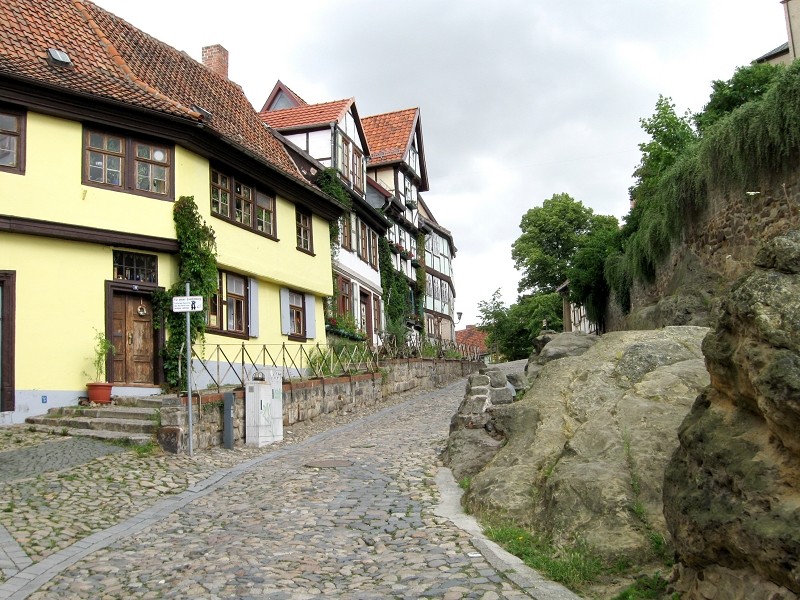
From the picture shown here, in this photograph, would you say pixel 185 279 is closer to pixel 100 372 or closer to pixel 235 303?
pixel 235 303

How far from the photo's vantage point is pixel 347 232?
96.0 feet

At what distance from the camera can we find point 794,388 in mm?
4219

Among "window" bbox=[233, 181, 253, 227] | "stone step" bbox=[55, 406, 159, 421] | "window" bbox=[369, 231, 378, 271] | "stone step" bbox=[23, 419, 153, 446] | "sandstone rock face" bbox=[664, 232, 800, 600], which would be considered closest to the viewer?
"sandstone rock face" bbox=[664, 232, 800, 600]

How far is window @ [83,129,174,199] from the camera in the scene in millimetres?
16781

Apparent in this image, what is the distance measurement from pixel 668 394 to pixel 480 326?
149 ft

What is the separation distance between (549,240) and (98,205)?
41570 mm

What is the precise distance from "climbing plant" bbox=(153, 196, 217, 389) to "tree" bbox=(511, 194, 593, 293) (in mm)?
37985

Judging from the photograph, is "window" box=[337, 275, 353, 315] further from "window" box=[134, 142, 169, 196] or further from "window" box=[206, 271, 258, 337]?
"window" box=[134, 142, 169, 196]

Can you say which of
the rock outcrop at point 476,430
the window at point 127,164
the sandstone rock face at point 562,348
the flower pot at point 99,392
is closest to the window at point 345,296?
the window at point 127,164

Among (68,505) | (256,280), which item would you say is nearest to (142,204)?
(256,280)

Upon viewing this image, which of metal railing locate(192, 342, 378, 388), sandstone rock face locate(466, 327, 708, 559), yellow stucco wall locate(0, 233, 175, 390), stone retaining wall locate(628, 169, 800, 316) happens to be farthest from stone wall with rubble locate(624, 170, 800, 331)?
yellow stucco wall locate(0, 233, 175, 390)

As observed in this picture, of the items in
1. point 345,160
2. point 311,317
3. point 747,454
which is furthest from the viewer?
point 345,160

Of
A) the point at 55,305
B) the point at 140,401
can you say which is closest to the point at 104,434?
the point at 140,401

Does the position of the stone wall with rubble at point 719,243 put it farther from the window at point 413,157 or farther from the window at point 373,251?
the window at point 413,157
